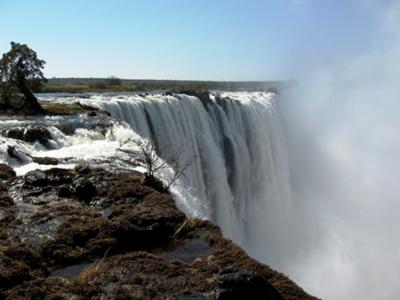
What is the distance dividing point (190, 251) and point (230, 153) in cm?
2612

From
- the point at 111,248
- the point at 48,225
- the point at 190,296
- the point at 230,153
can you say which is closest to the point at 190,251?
the point at 111,248

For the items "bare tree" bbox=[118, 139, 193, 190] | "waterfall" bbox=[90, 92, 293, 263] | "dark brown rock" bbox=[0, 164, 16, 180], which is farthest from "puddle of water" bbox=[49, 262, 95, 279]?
"waterfall" bbox=[90, 92, 293, 263]

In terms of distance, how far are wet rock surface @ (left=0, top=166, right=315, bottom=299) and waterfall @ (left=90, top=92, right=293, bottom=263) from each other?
10.5m

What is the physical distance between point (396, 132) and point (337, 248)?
33096 mm

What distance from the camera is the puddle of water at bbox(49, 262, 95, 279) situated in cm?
926

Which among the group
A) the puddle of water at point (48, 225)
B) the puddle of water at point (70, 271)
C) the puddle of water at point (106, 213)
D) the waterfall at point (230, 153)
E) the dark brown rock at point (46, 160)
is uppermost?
the dark brown rock at point (46, 160)

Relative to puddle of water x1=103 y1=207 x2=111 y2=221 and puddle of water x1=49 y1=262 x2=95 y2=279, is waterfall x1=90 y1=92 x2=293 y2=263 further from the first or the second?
puddle of water x1=49 y1=262 x2=95 y2=279

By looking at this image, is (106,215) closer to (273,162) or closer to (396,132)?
(273,162)

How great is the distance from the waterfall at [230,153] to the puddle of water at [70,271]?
46.9 feet

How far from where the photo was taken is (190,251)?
1044 centimetres

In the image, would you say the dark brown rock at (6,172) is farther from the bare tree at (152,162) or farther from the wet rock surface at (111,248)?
the bare tree at (152,162)

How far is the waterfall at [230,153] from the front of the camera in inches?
1165

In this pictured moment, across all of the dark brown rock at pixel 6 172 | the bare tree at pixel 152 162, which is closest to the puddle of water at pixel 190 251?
the bare tree at pixel 152 162

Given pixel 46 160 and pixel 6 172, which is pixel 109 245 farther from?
pixel 46 160
